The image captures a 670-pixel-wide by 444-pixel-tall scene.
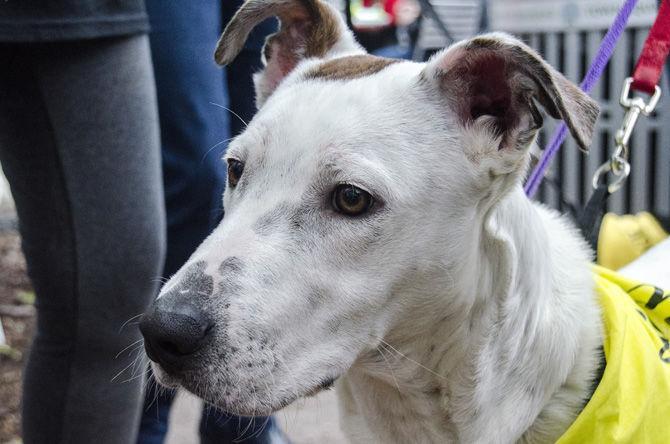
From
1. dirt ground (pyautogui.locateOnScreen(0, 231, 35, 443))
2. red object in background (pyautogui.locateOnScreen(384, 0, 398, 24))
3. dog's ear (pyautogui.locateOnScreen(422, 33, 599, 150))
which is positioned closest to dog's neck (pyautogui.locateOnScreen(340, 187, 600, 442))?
dog's ear (pyautogui.locateOnScreen(422, 33, 599, 150))

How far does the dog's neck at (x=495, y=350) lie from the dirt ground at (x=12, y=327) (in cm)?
159

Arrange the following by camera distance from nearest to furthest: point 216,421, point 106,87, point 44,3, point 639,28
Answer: point 44,3, point 106,87, point 216,421, point 639,28

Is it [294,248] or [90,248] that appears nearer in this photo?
[294,248]

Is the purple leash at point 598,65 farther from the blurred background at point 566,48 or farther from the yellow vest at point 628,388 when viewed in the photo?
the blurred background at point 566,48

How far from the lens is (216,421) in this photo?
3256mm

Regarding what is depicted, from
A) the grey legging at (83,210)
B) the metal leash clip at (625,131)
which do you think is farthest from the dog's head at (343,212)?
the metal leash clip at (625,131)

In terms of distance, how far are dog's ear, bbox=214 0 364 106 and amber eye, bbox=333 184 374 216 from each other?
72 cm

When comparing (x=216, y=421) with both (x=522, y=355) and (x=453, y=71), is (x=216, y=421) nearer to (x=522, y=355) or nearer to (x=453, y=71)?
(x=522, y=355)

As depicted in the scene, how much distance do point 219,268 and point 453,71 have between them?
0.83 metres

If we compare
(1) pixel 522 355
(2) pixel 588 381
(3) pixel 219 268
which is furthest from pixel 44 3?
(2) pixel 588 381

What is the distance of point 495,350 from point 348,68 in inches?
33.9

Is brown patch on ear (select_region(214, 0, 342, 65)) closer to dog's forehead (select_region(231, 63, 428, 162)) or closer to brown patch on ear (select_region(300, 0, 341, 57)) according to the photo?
brown patch on ear (select_region(300, 0, 341, 57))

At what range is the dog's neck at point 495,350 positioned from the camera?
228 cm

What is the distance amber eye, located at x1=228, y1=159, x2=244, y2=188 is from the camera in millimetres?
2322
